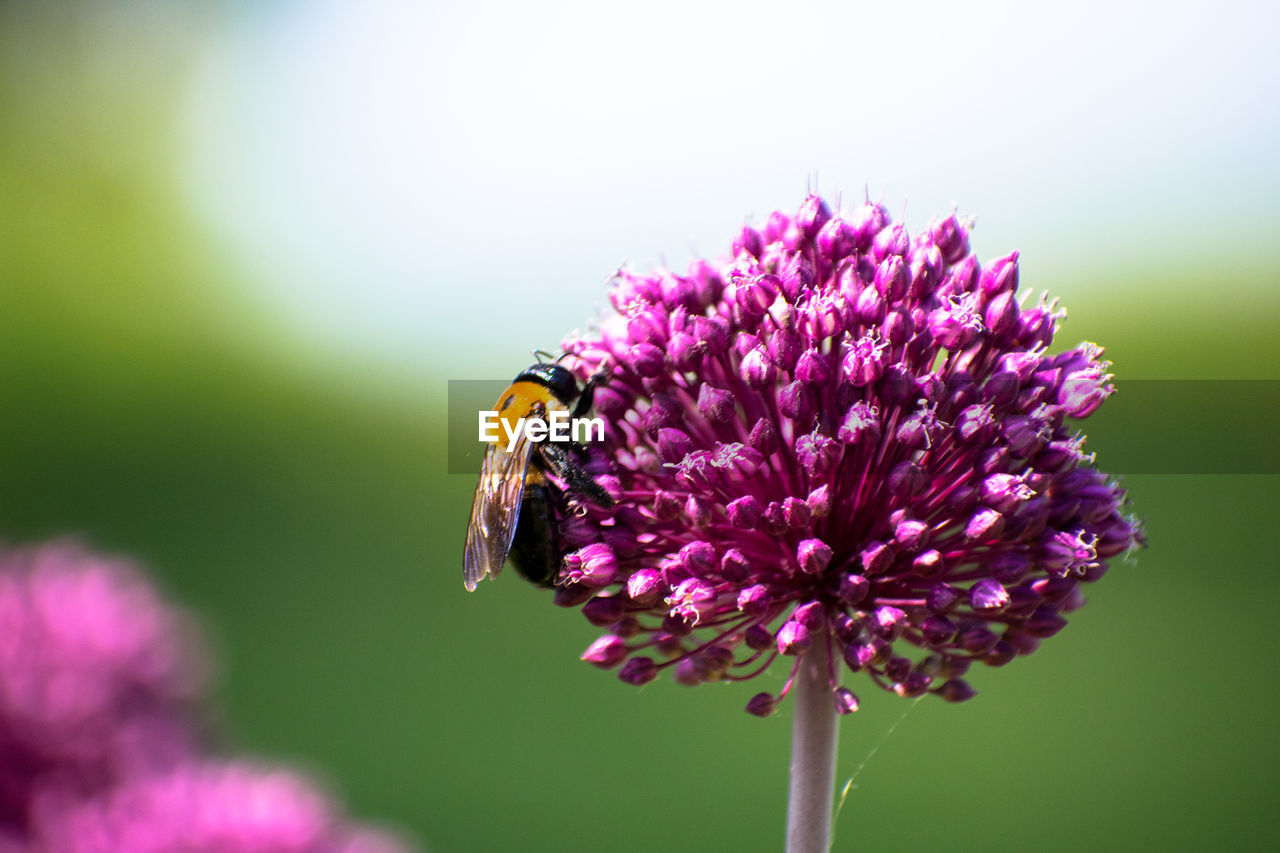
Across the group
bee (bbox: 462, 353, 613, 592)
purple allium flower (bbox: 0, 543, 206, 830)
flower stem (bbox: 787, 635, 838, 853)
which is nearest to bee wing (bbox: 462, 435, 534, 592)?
bee (bbox: 462, 353, 613, 592)

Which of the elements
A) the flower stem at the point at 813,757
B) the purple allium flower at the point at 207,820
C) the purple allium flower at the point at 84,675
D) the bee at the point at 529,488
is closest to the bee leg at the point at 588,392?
the bee at the point at 529,488

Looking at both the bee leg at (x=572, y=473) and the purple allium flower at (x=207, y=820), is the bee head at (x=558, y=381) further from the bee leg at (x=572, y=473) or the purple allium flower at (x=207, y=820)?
the purple allium flower at (x=207, y=820)

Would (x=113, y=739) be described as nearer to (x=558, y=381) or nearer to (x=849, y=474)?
(x=558, y=381)

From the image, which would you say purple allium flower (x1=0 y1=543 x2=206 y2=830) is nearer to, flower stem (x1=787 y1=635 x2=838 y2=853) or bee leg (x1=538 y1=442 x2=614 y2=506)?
bee leg (x1=538 y1=442 x2=614 y2=506)

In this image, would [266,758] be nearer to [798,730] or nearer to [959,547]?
[798,730]

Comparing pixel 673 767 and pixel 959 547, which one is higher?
pixel 959 547

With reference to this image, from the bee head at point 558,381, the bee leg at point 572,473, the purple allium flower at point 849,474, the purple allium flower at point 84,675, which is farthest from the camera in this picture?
the purple allium flower at point 84,675

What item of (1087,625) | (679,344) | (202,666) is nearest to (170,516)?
(1087,625)
